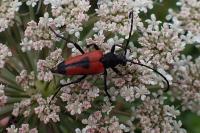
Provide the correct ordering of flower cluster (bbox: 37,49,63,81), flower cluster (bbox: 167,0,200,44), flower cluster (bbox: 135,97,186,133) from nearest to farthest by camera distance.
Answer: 1. flower cluster (bbox: 37,49,63,81)
2. flower cluster (bbox: 135,97,186,133)
3. flower cluster (bbox: 167,0,200,44)

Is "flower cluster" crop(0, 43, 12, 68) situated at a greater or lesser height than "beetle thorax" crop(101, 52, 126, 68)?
greater

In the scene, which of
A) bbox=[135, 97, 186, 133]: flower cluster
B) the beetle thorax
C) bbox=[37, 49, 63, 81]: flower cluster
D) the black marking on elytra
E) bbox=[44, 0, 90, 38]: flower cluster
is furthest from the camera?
bbox=[135, 97, 186, 133]: flower cluster

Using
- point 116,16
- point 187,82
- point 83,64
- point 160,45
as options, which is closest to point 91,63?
point 83,64

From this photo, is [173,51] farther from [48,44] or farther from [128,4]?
[48,44]

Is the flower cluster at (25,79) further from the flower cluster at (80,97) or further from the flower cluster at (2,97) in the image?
the flower cluster at (80,97)

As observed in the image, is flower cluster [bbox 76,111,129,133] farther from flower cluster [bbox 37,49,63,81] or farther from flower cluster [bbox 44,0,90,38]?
flower cluster [bbox 44,0,90,38]

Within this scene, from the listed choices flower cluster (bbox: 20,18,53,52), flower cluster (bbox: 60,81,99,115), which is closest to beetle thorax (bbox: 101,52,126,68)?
flower cluster (bbox: 60,81,99,115)

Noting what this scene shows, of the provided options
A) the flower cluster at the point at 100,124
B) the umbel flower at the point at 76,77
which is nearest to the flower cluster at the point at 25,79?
the umbel flower at the point at 76,77

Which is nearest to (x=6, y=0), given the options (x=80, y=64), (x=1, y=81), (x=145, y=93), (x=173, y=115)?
(x=1, y=81)
